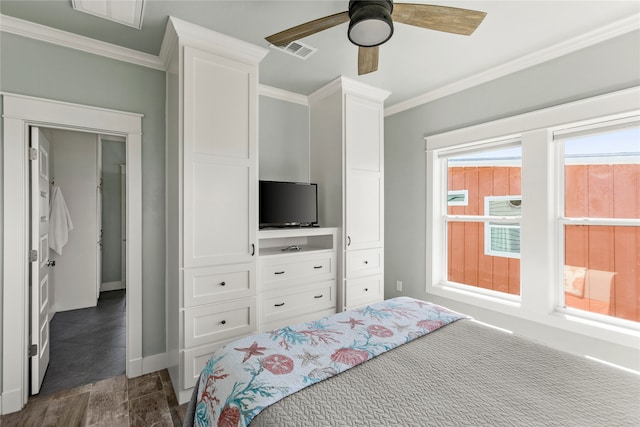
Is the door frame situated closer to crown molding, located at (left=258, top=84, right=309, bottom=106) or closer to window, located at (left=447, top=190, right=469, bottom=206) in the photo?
crown molding, located at (left=258, top=84, right=309, bottom=106)

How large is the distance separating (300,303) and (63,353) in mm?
2247

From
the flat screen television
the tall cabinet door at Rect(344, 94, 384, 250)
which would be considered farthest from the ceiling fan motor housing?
the flat screen television

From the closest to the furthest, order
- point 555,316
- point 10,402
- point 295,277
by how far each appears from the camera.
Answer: point 10,402, point 555,316, point 295,277

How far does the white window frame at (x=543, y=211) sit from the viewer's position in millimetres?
2189

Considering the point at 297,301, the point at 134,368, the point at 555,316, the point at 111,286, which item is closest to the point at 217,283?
the point at 297,301

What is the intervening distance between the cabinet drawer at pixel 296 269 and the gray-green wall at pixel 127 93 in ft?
2.95

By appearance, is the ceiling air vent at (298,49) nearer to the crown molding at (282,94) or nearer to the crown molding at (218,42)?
the crown molding at (218,42)

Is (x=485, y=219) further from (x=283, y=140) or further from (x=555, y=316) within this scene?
(x=283, y=140)

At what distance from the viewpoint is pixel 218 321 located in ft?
7.42

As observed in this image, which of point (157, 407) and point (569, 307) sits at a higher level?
point (569, 307)

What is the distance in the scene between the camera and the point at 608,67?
217cm

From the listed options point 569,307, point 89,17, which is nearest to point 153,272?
point 89,17

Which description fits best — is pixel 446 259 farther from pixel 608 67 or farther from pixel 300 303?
pixel 608 67

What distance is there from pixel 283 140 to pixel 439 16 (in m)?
2.03
